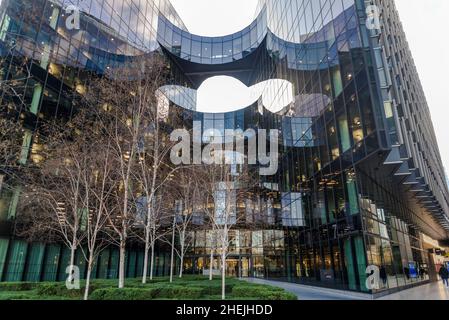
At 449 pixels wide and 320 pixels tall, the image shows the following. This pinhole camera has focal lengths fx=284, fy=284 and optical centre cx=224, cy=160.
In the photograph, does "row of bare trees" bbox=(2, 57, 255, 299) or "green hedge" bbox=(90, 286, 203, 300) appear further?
"row of bare trees" bbox=(2, 57, 255, 299)

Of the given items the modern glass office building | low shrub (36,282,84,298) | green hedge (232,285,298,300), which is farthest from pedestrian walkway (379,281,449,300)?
low shrub (36,282,84,298)

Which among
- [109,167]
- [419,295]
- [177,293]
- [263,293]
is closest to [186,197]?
[109,167]

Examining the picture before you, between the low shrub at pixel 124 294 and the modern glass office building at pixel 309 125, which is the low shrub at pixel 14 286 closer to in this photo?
the modern glass office building at pixel 309 125

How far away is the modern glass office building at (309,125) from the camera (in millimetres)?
16781

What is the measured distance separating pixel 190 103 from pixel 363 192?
37638 millimetres

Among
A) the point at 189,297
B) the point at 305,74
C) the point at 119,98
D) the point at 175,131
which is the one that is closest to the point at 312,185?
the point at 305,74

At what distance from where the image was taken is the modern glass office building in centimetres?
1678

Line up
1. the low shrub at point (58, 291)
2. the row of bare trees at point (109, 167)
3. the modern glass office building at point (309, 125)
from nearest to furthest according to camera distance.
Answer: the low shrub at point (58, 291) < the row of bare trees at point (109, 167) < the modern glass office building at point (309, 125)

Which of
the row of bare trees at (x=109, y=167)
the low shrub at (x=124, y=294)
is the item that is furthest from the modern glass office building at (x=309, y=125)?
the low shrub at (x=124, y=294)

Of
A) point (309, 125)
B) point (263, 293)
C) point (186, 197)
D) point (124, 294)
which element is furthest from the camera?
point (186, 197)

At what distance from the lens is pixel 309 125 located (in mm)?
23156

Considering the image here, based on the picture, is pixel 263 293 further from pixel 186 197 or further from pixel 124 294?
pixel 186 197

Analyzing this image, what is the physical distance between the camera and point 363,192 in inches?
689

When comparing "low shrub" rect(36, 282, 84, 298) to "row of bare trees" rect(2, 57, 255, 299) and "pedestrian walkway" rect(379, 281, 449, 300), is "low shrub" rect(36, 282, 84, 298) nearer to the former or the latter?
"row of bare trees" rect(2, 57, 255, 299)
